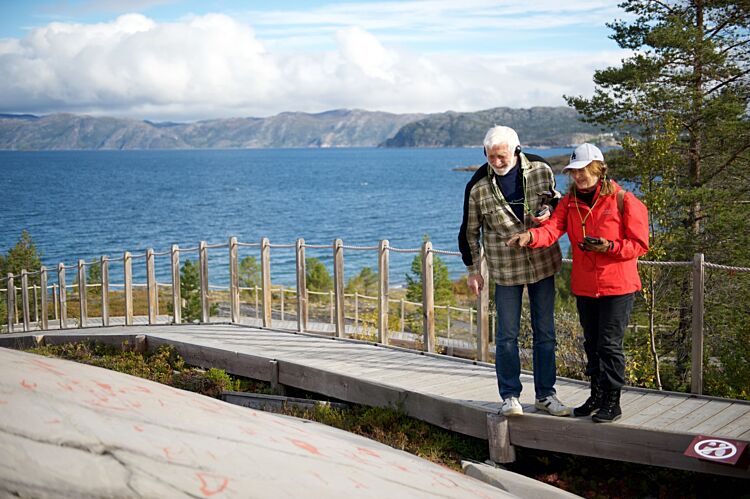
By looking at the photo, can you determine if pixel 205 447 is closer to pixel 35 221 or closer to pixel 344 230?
pixel 344 230

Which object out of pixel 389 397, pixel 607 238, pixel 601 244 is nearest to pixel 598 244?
pixel 601 244

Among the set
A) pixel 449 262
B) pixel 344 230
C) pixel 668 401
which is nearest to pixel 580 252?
pixel 668 401

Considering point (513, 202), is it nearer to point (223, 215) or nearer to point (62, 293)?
point (62, 293)

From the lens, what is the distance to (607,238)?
18.4 ft

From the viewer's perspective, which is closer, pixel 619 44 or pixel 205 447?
pixel 205 447

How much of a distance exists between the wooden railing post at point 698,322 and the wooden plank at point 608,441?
120cm

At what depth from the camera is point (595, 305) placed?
19.1 feet

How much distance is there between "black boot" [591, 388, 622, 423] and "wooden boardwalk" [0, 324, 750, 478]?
5 cm

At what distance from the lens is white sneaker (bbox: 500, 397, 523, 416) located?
21.1ft

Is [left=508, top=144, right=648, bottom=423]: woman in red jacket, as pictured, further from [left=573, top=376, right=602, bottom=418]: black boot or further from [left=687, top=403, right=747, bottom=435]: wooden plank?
[left=687, top=403, right=747, bottom=435]: wooden plank

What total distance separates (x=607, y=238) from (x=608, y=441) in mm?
1561

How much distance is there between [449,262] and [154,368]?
4876 cm

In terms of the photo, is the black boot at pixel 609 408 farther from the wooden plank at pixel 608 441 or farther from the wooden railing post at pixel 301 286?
the wooden railing post at pixel 301 286

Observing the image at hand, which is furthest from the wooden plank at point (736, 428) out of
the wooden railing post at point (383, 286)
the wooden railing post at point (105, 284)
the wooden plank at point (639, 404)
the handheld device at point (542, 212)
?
the wooden railing post at point (105, 284)
